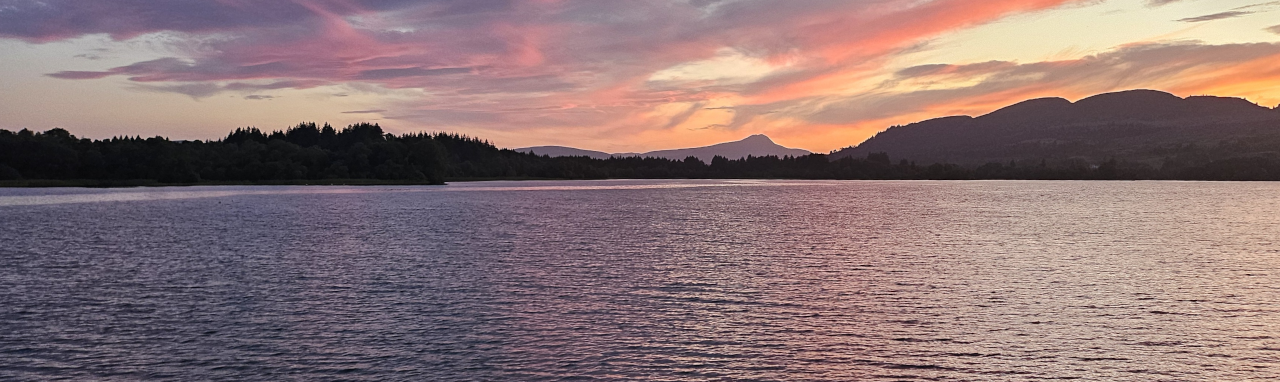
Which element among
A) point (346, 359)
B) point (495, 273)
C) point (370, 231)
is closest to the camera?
point (346, 359)

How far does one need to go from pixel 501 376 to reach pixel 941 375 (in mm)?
9938

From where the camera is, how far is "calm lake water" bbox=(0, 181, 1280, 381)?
2025cm

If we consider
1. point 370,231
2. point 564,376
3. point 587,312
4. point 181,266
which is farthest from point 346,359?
point 370,231

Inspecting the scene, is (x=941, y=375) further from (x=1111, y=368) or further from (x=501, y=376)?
(x=501, y=376)

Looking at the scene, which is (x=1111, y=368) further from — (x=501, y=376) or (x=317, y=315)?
(x=317, y=315)

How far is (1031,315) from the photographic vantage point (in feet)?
90.8

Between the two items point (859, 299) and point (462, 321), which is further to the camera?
point (859, 299)

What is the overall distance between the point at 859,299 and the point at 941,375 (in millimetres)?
11904

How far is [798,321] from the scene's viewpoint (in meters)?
26.5

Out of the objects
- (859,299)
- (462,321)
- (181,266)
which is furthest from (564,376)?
(181,266)

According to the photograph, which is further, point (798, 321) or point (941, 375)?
point (798, 321)

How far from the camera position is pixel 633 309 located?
28.8 m

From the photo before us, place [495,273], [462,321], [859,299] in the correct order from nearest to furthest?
[462,321], [859,299], [495,273]

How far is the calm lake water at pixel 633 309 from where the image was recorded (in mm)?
20250
